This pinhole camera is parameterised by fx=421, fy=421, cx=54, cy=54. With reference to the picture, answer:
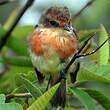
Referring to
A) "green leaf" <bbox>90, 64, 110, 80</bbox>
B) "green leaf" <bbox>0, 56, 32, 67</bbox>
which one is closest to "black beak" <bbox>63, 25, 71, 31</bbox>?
"green leaf" <bbox>0, 56, 32, 67</bbox>

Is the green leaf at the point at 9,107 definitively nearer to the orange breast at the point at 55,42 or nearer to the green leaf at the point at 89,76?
the green leaf at the point at 89,76

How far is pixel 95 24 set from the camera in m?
5.51

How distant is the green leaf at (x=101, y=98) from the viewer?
2.41 m

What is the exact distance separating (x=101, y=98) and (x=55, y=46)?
591 mm

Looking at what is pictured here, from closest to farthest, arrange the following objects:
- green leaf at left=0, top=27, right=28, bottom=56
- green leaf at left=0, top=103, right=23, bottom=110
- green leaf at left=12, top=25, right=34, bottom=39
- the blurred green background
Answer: green leaf at left=0, top=103, right=23, bottom=110 → green leaf at left=0, top=27, right=28, bottom=56 → green leaf at left=12, top=25, right=34, bottom=39 → the blurred green background

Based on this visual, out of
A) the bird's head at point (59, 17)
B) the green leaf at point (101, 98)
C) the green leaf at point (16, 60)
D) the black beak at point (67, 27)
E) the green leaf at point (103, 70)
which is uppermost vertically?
the bird's head at point (59, 17)

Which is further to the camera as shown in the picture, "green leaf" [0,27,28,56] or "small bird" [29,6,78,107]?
"green leaf" [0,27,28,56]

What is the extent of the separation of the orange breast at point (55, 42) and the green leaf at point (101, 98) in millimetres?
475

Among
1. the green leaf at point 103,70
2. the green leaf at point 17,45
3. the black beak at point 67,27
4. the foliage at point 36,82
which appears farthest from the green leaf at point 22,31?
the green leaf at point 103,70

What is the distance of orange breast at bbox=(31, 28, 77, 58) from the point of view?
113 inches

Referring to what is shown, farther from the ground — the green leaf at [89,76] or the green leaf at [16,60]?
the green leaf at [89,76]

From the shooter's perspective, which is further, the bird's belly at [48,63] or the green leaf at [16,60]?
the green leaf at [16,60]

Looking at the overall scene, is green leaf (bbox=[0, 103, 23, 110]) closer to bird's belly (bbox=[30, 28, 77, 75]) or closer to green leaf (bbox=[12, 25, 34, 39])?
bird's belly (bbox=[30, 28, 77, 75])

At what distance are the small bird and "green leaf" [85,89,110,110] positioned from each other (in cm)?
34
